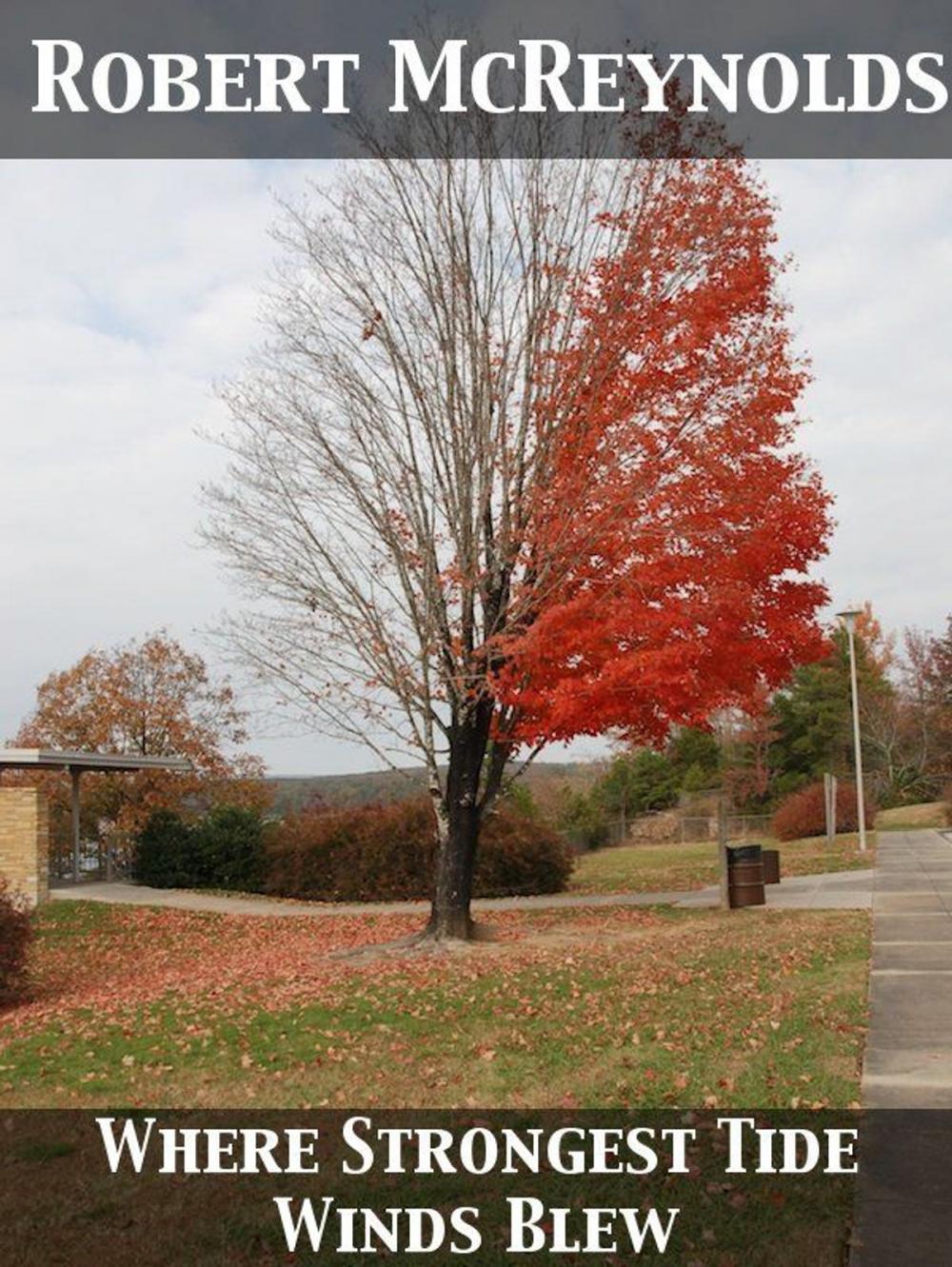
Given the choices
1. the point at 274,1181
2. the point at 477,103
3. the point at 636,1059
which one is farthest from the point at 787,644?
the point at 274,1181

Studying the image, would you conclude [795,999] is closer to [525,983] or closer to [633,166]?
[525,983]

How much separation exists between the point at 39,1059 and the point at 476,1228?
475 centimetres

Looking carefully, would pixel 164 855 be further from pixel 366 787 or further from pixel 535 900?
pixel 366 787

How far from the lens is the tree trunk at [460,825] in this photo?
14.4 meters

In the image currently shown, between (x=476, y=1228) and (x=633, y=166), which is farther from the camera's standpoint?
(x=633, y=166)

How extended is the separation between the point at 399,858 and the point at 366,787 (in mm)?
20759

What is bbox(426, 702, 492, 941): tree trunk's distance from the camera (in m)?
14.4

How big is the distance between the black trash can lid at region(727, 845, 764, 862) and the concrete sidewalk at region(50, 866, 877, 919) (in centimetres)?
74

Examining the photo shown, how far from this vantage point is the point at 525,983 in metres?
10.9

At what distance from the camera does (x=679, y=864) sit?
29938 mm

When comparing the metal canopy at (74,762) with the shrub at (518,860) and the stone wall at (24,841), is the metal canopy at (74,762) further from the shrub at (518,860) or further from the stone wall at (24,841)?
the shrub at (518,860)

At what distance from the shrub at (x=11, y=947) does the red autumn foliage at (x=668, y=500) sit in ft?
17.7

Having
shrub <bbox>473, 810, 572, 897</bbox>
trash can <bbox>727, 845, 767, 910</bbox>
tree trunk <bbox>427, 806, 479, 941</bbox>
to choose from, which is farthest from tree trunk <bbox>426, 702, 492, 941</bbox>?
shrub <bbox>473, 810, 572, 897</bbox>

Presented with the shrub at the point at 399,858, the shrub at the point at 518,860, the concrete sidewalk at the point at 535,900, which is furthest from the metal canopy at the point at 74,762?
the shrub at the point at 518,860
